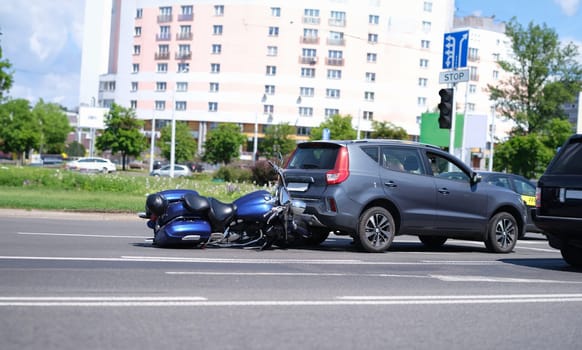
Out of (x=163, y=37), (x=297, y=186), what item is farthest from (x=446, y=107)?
(x=163, y=37)

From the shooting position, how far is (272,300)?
7.19m

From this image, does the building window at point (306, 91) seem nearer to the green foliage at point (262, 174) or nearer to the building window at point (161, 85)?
the building window at point (161, 85)

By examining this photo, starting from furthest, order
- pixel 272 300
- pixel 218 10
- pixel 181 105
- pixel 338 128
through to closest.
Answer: pixel 181 105 < pixel 218 10 < pixel 338 128 < pixel 272 300

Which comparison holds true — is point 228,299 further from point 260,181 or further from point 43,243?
point 260,181

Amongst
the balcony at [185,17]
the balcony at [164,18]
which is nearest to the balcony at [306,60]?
the balcony at [185,17]

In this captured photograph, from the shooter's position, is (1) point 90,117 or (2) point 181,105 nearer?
(1) point 90,117

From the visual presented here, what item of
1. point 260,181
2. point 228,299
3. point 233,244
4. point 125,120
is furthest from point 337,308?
point 125,120

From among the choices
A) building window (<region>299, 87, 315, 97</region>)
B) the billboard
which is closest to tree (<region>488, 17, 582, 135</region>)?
building window (<region>299, 87, 315, 97</region>)

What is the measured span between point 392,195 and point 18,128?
8360 cm

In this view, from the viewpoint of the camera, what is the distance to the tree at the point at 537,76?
74625mm

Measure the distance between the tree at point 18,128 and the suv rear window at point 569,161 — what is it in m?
83.5

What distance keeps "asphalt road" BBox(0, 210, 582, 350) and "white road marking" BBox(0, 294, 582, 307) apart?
0.01m

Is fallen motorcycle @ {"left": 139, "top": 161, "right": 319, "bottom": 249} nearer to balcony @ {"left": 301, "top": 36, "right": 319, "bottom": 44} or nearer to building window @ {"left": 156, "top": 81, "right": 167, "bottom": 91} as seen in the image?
balcony @ {"left": 301, "top": 36, "right": 319, "bottom": 44}

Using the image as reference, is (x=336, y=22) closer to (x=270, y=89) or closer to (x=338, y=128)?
(x=270, y=89)
